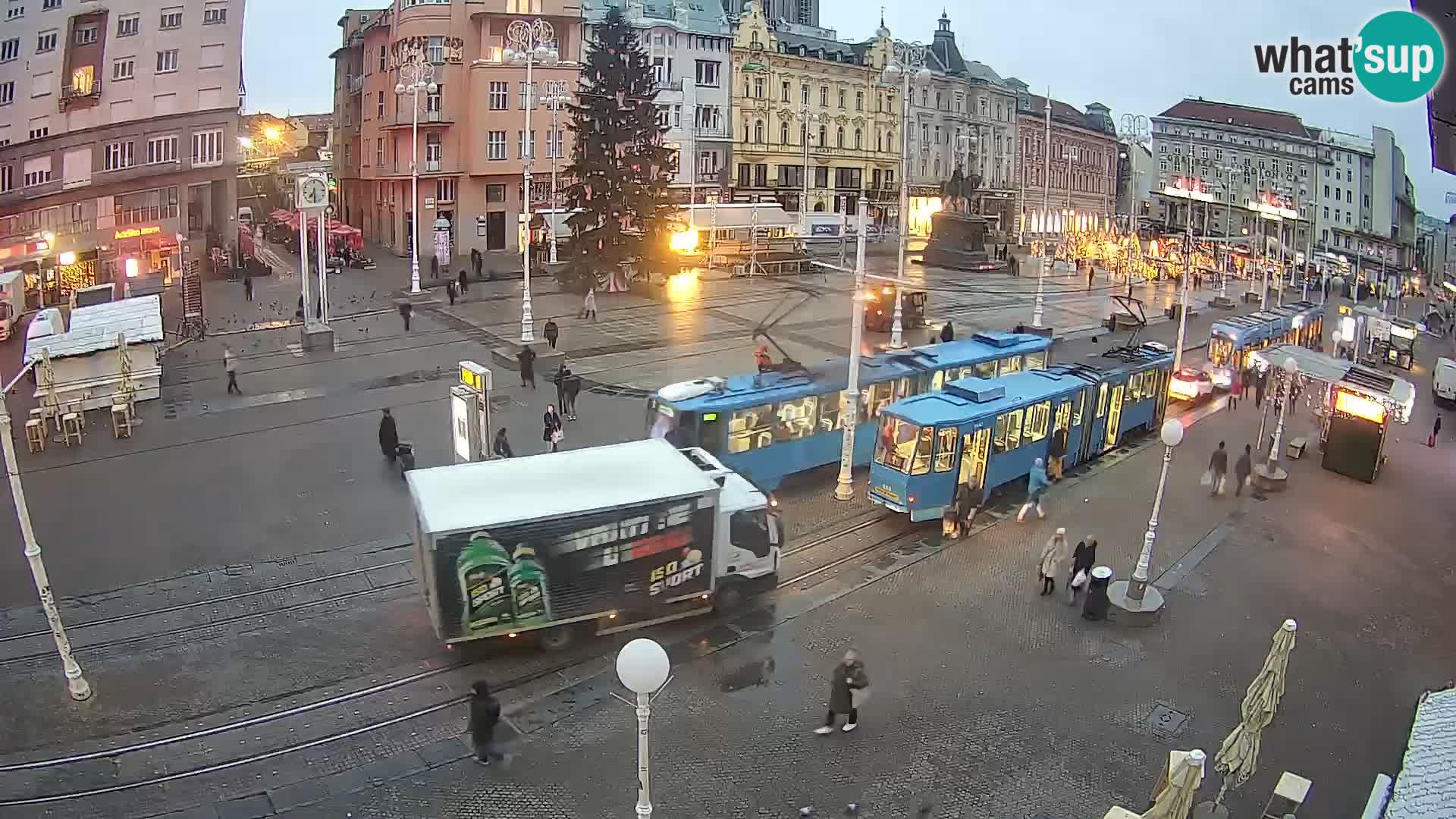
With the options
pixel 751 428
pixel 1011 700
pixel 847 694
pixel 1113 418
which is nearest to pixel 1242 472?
pixel 1113 418

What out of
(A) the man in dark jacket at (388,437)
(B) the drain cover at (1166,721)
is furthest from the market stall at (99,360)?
(B) the drain cover at (1166,721)

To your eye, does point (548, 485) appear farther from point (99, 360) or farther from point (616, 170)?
point (616, 170)

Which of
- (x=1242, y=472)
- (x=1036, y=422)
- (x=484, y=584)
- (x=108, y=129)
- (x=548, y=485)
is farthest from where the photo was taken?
(x=108, y=129)

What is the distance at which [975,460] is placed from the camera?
1925 centimetres

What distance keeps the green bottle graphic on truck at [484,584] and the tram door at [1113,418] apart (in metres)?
15.9

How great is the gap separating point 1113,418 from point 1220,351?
39.4 feet

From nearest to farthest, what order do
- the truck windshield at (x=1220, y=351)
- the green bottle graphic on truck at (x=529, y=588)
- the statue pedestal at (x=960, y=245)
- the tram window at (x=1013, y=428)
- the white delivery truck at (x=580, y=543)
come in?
the white delivery truck at (x=580, y=543), the green bottle graphic on truck at (x=529, y=588), the tram window at (x=1013, y=428), the truck windshield at (x=1220, y=351), the statue pedestal at (x=960, y=245)

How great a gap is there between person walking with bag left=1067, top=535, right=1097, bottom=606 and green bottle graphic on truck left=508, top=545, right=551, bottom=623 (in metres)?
7.97

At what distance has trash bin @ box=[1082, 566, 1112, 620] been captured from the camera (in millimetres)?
15148

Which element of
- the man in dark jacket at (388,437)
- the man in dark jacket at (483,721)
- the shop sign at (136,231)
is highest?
the shop sign at (136,231)

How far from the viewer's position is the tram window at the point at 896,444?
18438 millimetres

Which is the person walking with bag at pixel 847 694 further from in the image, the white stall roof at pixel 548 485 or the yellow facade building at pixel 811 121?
the yellow facade building at pixel 811 121

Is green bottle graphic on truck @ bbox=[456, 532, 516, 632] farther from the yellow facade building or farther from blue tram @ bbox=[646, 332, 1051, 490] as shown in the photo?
the yellow facade building

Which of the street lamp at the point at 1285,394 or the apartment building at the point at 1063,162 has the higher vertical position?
the apartment building at the point at 1063,162
